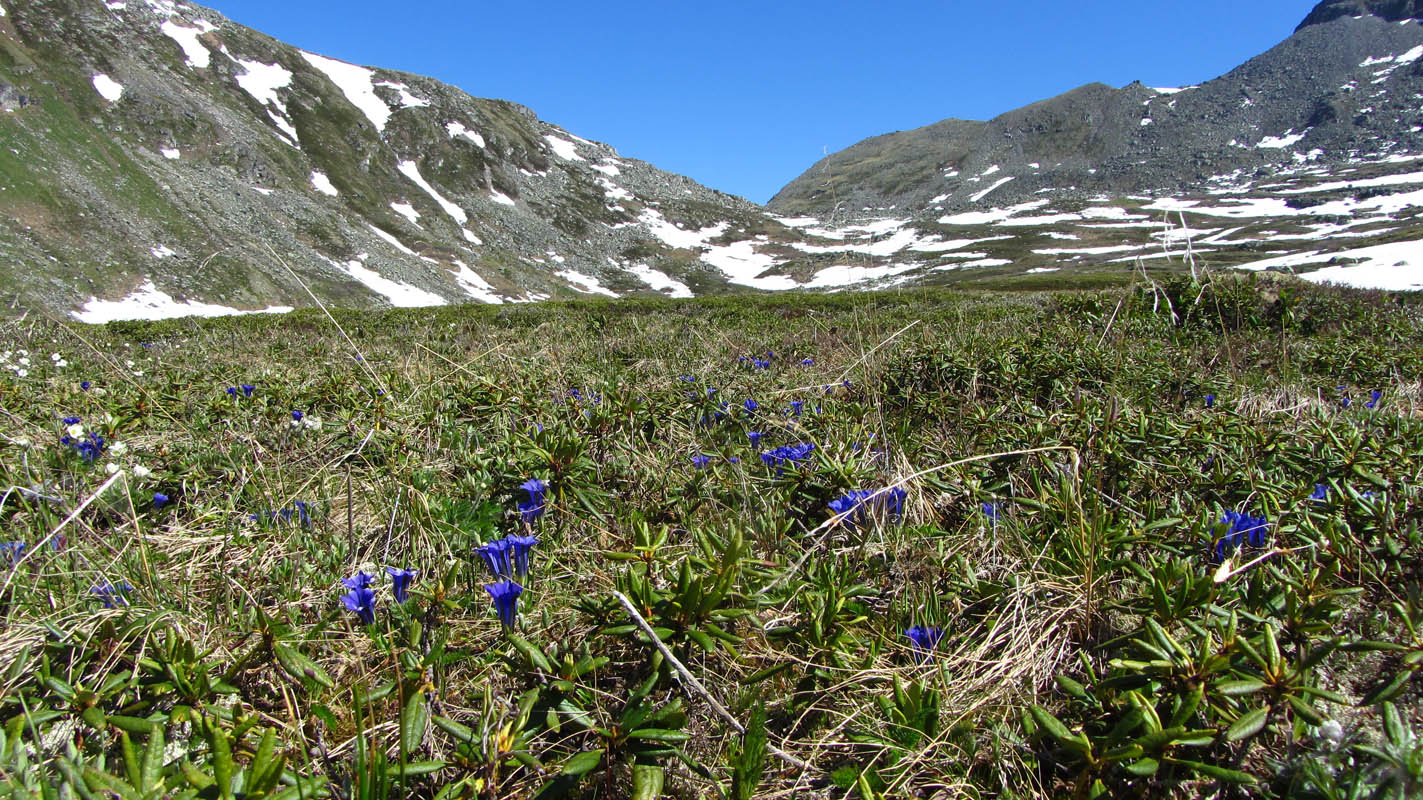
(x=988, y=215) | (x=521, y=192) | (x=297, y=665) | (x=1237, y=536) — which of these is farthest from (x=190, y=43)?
(x=988, y=215)

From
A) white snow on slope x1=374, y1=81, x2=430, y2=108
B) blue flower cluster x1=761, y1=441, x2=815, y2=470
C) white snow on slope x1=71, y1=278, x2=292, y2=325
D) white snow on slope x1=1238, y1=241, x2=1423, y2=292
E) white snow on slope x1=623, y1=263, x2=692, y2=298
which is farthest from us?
white snow on slope x1=374, y1=81, x2=430, y2=108

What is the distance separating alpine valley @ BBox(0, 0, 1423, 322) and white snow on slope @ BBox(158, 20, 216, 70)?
1.03 feet

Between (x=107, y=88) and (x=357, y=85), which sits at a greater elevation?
(x=357, y=85)

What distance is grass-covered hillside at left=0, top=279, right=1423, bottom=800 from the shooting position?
4.62 feet

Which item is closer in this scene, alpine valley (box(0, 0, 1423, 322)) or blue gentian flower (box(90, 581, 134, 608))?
blue gentian flower (box(90, 581, 134, 608))

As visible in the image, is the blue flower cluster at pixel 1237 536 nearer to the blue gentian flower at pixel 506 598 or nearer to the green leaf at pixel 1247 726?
the green leaf at pixel 1247 726

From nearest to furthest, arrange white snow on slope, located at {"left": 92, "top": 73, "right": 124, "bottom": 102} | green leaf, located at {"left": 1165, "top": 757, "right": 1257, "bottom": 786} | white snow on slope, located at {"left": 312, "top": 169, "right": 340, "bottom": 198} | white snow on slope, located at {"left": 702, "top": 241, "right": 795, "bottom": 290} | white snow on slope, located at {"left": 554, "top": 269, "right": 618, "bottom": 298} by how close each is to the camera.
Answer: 1. green leaf, located at {"left": 1165, "top": 757, "right": 1257, "bottom": 786}
2. white snow on slope, located at {"left": 92, "top": 73, "right": 124, "bottom": 102}
3. white snow on slope, located at {"left": 312, "top": 169, "right": 340, "bottom": 198}
4. white snow on slope, located at {"left": 554, "top": 269, "right": 618, "bottom": 298}
5. white snow on slope, located at {"left": 702, "top": 241, "right": 795, "bottom": 290}

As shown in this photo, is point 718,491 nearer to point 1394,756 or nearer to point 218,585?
point 218,585

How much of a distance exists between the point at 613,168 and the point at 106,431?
4303 inches

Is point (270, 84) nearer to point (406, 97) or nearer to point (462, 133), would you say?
point (406, 97)

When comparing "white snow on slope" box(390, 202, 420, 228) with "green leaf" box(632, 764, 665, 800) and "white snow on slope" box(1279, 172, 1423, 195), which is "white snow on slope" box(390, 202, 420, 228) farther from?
"white snow on slope" box(1279, 172, 1423, 195)

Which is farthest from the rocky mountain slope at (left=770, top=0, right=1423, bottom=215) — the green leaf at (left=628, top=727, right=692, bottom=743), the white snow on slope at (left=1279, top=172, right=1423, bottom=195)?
the green leaf at (left=628, top=727, right=692, bottom=743)

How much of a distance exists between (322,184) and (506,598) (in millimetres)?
72145

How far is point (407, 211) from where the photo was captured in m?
68.7
